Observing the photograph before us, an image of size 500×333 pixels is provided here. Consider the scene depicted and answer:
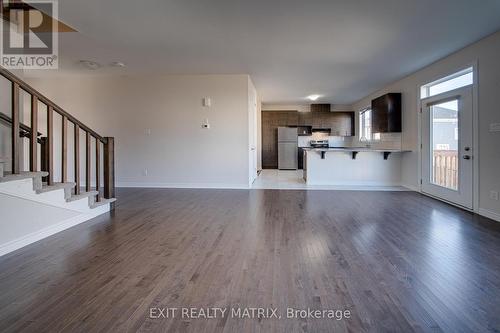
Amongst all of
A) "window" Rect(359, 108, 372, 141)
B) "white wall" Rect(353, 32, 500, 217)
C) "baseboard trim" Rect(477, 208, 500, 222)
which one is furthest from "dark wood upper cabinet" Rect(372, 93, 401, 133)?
"baseboard trim" Rect(477, 208, 500, 222)

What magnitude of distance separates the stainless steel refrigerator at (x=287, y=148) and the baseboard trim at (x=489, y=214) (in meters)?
7.43

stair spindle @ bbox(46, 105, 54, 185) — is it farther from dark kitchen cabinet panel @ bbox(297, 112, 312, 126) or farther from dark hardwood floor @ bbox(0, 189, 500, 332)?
dark kitchen cabinet panel @ bbox(297, 112, 312, 126)

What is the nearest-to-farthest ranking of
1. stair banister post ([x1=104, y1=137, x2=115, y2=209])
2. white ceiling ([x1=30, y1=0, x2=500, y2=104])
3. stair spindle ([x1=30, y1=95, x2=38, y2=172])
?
stair spindle ([x1=30, y1=95, x2=38, y2=172]) < white ceiling ([x1=30, y1=0, x2=500, y2=104]) < stair banister post ([x1=104, y1=137, x2=115, y2=209])

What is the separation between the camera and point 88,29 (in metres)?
4.11

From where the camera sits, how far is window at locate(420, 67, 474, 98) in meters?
4.71

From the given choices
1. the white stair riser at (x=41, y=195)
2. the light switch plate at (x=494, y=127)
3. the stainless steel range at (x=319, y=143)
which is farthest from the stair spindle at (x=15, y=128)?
the stainless steel range at (x=319, y=143)

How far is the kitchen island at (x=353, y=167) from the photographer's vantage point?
287 inches

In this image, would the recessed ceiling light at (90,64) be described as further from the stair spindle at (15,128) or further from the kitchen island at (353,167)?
the kitchen island at (353,167)

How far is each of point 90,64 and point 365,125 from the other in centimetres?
854

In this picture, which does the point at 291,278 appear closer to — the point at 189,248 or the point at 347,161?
the point at 189,248

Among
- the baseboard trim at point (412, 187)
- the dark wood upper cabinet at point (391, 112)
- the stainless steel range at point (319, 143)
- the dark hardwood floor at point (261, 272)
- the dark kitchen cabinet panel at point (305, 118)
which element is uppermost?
the dark kitchen cabinet panel at point (305, 118)

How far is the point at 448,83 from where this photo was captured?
17.2 ft

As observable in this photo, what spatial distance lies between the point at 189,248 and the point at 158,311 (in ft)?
3.72

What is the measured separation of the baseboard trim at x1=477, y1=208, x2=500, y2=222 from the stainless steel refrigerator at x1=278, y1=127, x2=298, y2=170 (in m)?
7.43
